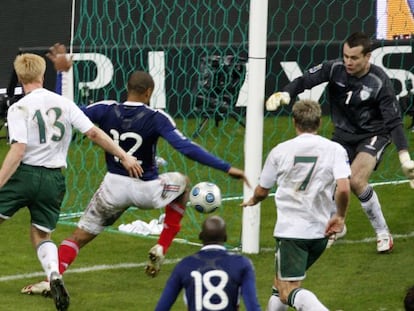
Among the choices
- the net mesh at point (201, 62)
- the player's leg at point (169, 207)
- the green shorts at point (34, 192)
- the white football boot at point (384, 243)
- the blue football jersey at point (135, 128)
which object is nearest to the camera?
the green shorts at point (34, 192)

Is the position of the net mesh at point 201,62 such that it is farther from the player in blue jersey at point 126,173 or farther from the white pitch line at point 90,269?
the player in blue jersey at point 126,173

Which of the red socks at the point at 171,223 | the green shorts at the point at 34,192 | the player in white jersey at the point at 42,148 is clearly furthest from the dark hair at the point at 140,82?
the red socks at the point at 171,223

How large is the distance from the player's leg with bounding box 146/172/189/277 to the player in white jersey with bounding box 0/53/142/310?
653 millimetres

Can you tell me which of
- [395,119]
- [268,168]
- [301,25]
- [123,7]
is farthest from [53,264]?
[301,25]

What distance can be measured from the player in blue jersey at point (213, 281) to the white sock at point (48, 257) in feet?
8.72

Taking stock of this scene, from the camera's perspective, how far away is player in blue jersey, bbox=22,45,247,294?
32.8ft

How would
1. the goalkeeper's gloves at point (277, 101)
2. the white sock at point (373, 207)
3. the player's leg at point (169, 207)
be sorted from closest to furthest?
the player's leg at point (169, 207) < the goalkeeper's gloves at point (277, 101) < the white sock at point (373, 207)

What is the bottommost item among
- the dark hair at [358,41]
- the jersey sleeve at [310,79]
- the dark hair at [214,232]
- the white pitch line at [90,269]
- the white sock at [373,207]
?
the white pitch line at [90,269]

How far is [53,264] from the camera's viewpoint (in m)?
9.66

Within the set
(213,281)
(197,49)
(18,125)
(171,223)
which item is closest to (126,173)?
(171,223)

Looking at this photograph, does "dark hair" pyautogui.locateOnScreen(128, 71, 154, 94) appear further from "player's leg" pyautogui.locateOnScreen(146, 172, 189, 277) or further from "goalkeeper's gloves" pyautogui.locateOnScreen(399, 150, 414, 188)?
"goalkeeper's gloves" pyautogui.locateOnScreen(399, 150, 414, 188)

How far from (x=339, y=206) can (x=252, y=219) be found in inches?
116

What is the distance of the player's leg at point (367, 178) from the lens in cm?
1130

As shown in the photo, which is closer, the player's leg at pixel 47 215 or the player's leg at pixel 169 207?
the player's leg at pixel 47 215
